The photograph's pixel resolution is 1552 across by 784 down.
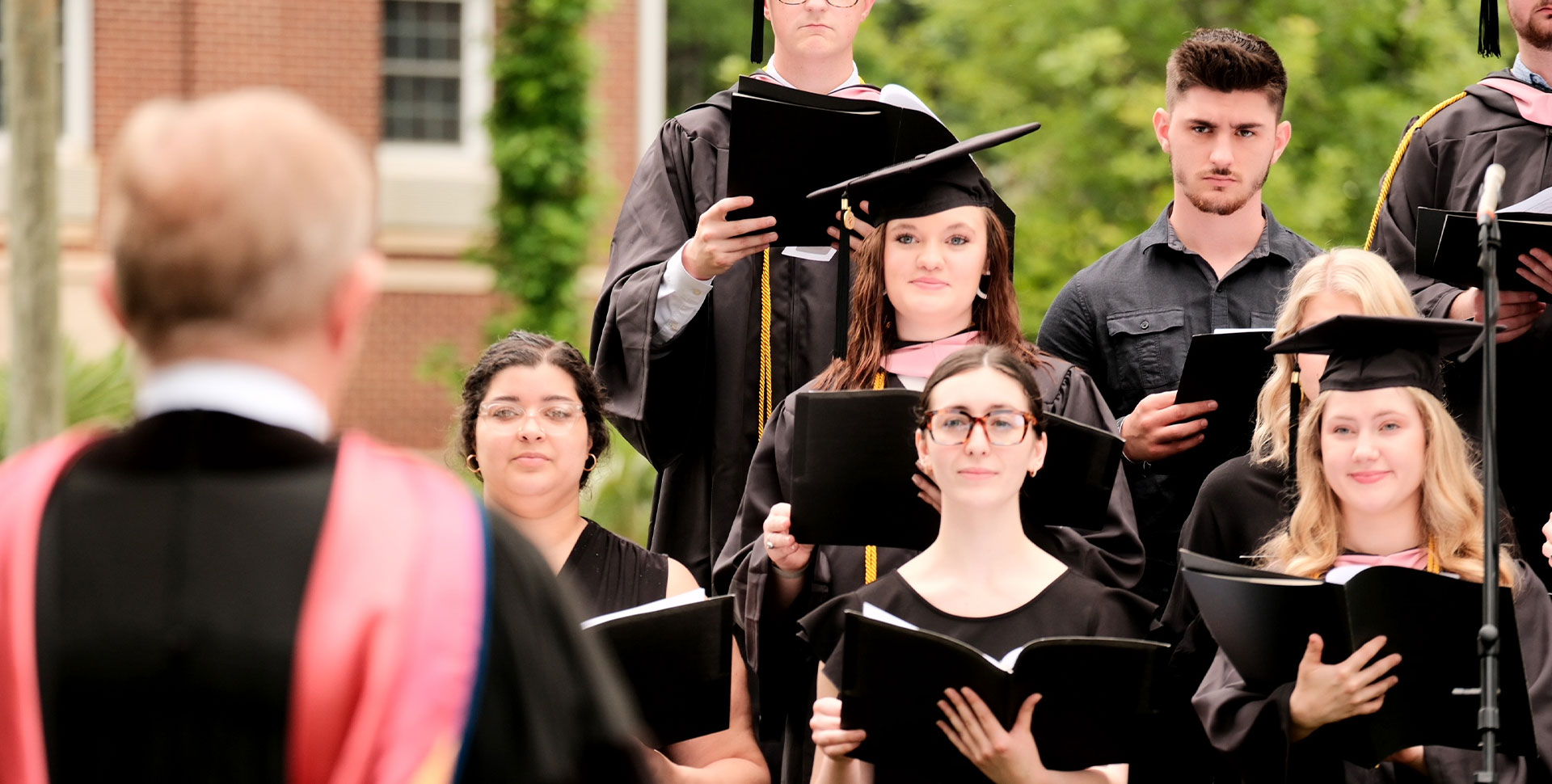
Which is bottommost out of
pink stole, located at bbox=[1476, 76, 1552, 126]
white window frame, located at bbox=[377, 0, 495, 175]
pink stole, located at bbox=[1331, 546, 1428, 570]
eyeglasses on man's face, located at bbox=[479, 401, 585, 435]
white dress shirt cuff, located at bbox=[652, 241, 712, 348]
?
pink stole, located at bbox=[1331, 546, 1428, 570]

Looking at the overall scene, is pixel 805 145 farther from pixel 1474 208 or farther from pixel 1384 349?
pixel 1474 208

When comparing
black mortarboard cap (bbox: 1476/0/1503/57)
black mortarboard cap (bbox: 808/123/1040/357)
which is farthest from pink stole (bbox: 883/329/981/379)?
black mortarboard cap (bbox: 1476/0/1503/57)

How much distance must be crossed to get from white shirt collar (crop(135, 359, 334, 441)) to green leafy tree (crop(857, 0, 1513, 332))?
971 centimetres

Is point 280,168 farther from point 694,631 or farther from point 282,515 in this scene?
point 694,631

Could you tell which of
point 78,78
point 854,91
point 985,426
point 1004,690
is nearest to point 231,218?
point 1004,690

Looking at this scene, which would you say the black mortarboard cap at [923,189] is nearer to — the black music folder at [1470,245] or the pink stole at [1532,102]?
the black music folder at [1470,245]

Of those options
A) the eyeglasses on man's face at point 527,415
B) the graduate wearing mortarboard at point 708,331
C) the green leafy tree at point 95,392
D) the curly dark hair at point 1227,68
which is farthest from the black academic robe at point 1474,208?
the green leafy tree at point 95,392

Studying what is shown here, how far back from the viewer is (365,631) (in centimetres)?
180

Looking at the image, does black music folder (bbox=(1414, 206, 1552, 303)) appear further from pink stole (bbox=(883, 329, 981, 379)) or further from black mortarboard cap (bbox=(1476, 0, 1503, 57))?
black mortarboard cap (bbox=(1476, 0, 1503, 57))

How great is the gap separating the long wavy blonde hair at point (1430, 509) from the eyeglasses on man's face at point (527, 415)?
1674mm

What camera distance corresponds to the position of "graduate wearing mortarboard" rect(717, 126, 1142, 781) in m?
4.03

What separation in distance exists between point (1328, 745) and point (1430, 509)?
58 centimetres

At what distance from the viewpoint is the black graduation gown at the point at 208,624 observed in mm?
1763

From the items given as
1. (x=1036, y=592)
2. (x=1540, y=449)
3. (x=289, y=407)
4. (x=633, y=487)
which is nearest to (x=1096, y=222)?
(x=633, y=487)
